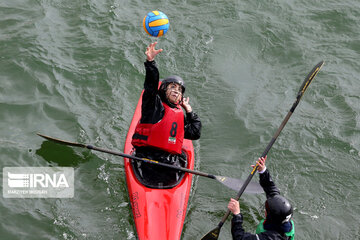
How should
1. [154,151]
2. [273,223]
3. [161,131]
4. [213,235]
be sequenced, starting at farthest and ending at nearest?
1. [154,151]
2. [161,131]
3. [213,235]
4. [273,223]

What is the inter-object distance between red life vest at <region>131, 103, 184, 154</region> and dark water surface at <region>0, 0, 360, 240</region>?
0.79 metres

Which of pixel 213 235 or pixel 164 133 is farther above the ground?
pixel 164 133

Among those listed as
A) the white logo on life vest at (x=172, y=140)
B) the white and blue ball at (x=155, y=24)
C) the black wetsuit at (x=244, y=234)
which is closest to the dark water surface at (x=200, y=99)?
the white logo on life vest at (x=172, y=140)

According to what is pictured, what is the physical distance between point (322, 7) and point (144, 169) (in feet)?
23.9

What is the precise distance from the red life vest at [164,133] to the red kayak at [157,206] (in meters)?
0.41

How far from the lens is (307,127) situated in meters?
7.86

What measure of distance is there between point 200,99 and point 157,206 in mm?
3198

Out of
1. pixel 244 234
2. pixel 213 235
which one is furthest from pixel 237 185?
pixel 244 234

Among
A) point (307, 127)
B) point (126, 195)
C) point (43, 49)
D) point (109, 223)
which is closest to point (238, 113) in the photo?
point (307, 127)

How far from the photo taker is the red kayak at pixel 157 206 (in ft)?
17.4

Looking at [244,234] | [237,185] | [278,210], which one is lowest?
[237,185]

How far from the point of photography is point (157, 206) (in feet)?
18.1

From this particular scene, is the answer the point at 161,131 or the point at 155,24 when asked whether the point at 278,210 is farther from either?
the point at 155,24

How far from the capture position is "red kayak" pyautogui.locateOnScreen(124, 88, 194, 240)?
5.30 m
